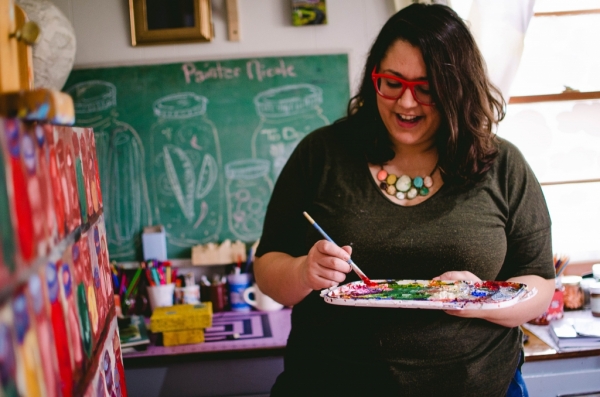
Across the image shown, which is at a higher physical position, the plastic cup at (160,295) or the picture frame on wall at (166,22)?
the picture frame on wall at (166,22)

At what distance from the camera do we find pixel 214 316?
2.21 m

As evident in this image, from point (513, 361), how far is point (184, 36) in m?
1.76

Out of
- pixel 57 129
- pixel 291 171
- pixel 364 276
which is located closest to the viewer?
pixel 57 129

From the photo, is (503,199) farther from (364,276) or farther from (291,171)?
(291,171)

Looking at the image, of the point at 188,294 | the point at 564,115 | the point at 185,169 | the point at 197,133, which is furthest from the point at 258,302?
the point at 564,115

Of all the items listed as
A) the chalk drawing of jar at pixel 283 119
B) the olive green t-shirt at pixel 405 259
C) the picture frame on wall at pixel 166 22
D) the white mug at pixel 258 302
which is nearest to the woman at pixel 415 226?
the olive green t-shirt at pixel 405 259

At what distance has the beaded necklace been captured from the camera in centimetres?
128

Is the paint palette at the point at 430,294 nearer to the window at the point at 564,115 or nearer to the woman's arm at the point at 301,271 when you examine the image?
the woman's arm at the point at 301,271

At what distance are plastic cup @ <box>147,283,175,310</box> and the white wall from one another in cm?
96

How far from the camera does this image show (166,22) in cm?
231

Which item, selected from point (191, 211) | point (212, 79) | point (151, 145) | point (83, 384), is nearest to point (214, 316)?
point (191, 211)

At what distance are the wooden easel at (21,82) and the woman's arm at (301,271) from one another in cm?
59

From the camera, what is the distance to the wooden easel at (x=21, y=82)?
0.56 m

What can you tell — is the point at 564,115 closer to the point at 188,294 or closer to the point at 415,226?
the point at 415,226
